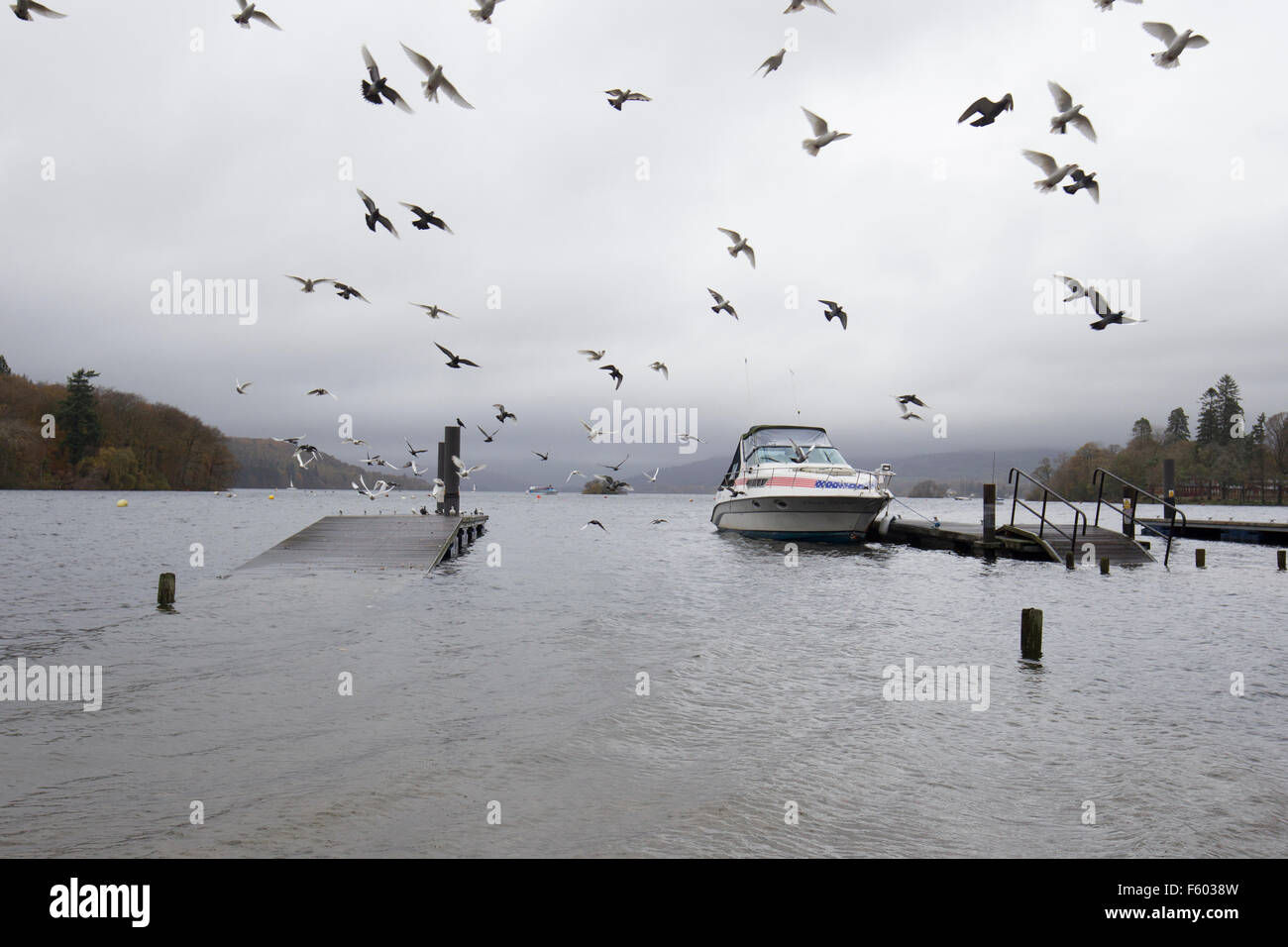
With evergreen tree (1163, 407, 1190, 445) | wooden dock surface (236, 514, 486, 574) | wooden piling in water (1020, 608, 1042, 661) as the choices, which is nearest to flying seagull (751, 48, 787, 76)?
wooden piling in water (1020, 608, 1042, 661)

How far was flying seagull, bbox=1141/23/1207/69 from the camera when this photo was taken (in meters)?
9.09

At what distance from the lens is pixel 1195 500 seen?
112 metres

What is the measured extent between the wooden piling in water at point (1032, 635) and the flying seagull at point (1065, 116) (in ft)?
22.9

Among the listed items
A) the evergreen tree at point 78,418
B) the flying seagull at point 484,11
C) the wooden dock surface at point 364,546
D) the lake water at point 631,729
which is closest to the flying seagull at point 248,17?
the flying seagull at point 484,11

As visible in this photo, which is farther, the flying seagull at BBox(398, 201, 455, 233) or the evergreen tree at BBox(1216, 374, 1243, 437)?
the evergreen tree at BBox(1216, 374, 1243, 437)

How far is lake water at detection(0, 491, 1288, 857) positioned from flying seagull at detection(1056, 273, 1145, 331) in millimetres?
4947

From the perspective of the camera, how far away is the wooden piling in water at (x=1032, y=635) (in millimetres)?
12414

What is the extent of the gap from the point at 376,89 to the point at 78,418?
397 feet

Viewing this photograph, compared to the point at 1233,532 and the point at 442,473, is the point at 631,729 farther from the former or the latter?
the point at 1233,532

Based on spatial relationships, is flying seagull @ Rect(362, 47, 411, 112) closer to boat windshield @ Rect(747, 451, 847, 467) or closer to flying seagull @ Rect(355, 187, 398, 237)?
flying seagull @ Rect(355, 187, 398, 237)

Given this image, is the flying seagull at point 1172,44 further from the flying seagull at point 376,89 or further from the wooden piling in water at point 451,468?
the wooden piling in water at point 451,468

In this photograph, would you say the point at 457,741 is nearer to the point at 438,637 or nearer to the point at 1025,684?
the point at 438,637
